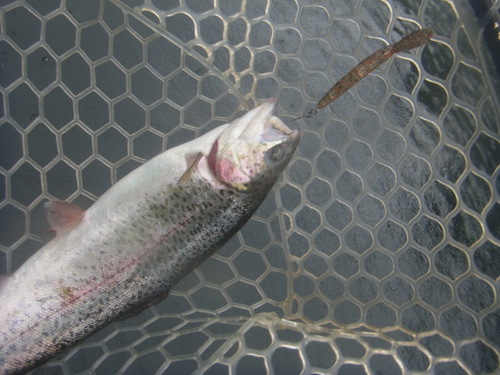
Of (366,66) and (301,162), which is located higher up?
(366,66)

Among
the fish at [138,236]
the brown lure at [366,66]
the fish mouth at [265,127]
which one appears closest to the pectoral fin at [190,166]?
the fish at [138,236]

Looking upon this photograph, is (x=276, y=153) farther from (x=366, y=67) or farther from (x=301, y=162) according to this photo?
(x=301, y=162)

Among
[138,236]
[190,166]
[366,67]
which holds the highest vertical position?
[366,67]

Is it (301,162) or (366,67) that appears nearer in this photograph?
(366,67)

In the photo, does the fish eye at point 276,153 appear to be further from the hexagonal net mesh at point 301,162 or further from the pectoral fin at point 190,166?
the hexagonal net mesh at point 301,162

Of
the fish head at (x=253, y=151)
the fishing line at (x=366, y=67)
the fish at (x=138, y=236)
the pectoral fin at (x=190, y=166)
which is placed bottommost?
the fish at (x=138, y=236)

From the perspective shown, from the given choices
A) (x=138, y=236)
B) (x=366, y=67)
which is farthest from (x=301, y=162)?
(x=138, y=236)

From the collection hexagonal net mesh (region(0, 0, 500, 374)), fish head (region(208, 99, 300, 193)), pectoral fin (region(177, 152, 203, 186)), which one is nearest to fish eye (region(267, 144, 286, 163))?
fish head (region(208, 99, 300, 193))

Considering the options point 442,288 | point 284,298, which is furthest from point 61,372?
point 442,288
